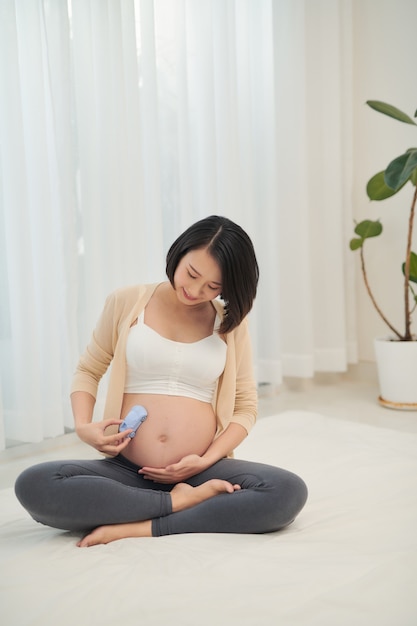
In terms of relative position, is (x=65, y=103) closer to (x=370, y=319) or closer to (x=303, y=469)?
(x=303, y=469)

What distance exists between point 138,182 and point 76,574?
1.53m

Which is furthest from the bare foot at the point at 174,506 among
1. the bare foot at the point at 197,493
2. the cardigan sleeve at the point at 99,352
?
the cardigan sleeve at the point at 99,352

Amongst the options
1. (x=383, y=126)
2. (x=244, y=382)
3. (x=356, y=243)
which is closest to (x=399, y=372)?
(x=356, y=243)

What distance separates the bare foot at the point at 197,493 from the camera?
1400 millimetres

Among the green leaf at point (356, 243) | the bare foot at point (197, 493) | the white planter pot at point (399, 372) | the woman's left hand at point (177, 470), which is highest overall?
the green leaf at point (356, 243)

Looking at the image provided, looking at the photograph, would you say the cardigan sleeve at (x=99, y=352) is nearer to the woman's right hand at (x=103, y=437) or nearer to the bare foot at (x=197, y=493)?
the woman's right hand at (x=103, y=437)

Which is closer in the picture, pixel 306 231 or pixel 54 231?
pixel 54 231

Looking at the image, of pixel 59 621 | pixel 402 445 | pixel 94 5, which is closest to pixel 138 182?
pixel 94 5

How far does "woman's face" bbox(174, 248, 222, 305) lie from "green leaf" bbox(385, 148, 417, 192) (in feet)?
4.01

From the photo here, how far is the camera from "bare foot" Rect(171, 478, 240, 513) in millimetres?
1400

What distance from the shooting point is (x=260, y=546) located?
1.32 meters

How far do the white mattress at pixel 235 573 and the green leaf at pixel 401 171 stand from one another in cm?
Result: 115

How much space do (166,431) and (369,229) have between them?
1.80 m

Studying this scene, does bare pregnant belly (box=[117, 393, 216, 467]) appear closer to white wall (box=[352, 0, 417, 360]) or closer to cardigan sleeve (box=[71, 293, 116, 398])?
cardigan sleeve (box=[71, 293, 116, 398])
